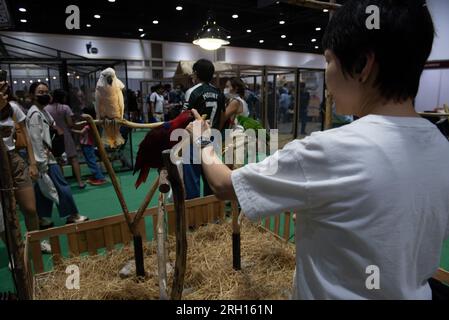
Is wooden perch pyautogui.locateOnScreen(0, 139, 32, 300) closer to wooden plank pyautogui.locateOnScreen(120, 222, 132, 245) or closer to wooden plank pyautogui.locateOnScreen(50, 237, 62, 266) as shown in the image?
wooden plank pyautogui.locateOnScreen(50, 237, 62, 266)

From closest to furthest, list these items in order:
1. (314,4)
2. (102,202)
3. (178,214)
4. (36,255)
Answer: (178,214) → (36,255) → (314,4) → (102,202)

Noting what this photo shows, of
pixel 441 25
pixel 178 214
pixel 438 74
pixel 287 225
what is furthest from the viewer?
pixel 438 74

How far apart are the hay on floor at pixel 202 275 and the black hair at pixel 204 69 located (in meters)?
1.55

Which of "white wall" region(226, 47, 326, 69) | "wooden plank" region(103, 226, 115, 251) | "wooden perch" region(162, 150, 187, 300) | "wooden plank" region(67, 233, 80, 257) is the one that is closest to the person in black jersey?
"wooden plank" region(103, 226, 115, 251)

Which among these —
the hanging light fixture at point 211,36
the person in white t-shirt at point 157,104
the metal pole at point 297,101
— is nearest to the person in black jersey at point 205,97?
the hanging light fixture at point 211,36

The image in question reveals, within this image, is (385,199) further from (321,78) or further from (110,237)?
(321,78)

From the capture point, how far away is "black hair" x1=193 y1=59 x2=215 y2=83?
9.94 feet

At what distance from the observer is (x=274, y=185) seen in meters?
0.72

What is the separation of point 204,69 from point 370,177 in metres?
2.60

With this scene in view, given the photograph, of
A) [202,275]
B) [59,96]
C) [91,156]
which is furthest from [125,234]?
[91,156]

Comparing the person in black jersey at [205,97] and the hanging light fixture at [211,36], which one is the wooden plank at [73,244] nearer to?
the person in black jersey at [205,97]

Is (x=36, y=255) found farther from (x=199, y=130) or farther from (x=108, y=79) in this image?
(x=199, y=130)

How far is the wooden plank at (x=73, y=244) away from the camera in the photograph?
2.49 metres
